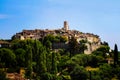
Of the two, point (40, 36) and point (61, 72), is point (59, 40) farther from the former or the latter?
point (61, 72)

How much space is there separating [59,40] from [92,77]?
74.5ft

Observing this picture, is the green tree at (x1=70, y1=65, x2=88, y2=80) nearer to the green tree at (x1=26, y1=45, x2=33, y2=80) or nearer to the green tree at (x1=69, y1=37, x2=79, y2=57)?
the green tree at (x1=26, y1=45, x2=33, y2=80)

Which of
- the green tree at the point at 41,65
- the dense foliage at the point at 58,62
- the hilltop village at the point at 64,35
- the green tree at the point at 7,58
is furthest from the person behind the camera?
the hilltop village at the point at 64,35

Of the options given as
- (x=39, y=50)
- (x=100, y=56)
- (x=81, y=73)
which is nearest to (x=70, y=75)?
(x=81, y=73)

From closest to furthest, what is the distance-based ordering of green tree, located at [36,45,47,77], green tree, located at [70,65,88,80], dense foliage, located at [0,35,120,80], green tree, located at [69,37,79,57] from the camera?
green tree, located at [36,45,47,77], dense foliage, located at [0,35,120,80], green tree, located at [70,65,88,80], green tree, located at [69,37,79,57]

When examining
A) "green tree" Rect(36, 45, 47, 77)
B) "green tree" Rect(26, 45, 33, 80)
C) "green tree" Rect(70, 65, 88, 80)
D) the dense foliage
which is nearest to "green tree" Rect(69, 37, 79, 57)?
the dense foliage

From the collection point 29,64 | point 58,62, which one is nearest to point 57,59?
point 58,62

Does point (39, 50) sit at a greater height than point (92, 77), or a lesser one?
greater

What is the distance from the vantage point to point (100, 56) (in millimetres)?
82812

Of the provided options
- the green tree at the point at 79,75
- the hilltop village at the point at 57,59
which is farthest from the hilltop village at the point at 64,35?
the green tree at the point at 79,75

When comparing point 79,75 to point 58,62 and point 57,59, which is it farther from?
point 57,59

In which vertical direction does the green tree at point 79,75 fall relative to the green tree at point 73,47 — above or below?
below

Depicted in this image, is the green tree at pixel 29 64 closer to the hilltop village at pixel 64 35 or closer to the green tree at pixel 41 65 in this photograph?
the green tree at pixel 41 65

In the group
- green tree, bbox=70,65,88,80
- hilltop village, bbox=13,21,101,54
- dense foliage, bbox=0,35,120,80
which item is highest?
hilltop village, bbox=13,21,101,54
